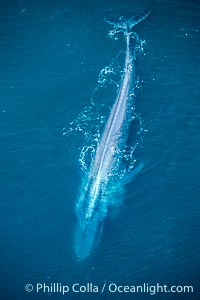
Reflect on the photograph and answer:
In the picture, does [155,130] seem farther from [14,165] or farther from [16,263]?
[16,263]

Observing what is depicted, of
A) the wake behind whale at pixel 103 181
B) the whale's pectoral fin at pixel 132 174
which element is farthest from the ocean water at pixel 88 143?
the wake behind whale at pixel 103 181

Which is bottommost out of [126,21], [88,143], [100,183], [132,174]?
[100,183]

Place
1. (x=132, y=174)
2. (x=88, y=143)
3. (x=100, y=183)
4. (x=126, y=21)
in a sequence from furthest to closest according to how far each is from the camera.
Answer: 1. (x=126, y=21)
2. (x=88, y=143)
3. (x=132, y=174)
4. (x=100, y=183)

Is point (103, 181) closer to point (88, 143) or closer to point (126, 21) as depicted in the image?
point (88, 143)

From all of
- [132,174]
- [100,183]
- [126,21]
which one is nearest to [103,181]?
[100,183]

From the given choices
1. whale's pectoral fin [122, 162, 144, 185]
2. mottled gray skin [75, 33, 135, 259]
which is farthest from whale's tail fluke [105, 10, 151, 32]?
whale's pectoral fin [122, 162, 144, 185]

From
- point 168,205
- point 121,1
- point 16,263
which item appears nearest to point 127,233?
point 168,205
